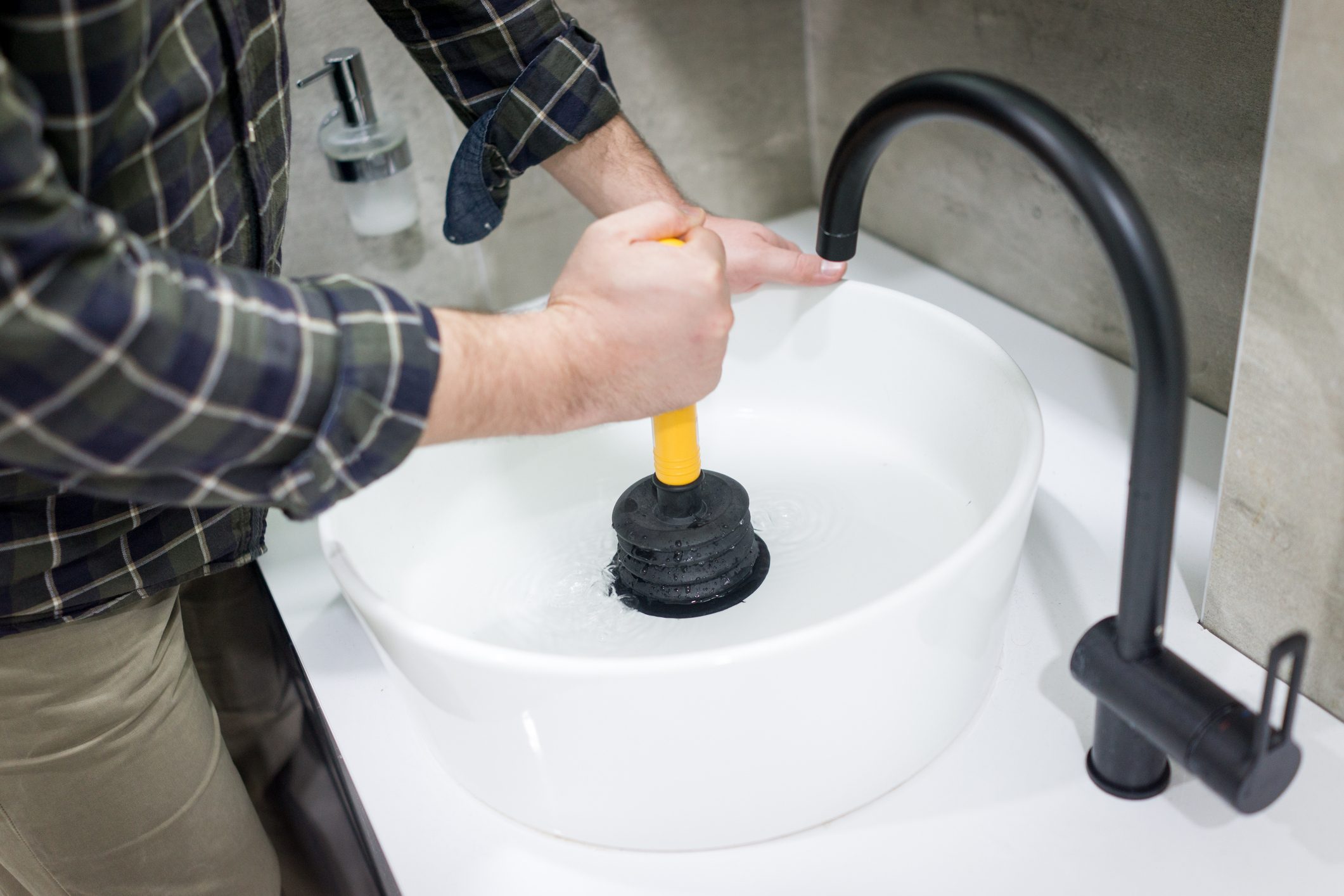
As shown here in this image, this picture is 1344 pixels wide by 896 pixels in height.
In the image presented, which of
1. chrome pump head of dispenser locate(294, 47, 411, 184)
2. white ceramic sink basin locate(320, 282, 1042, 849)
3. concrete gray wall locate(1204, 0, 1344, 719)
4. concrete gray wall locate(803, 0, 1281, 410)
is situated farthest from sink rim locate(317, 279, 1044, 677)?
chrome pump head of dispenser locate(294, 47, 411, 184)

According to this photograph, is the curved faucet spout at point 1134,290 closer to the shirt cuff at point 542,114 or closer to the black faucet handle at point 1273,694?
the black faucet handle at point 1273,694

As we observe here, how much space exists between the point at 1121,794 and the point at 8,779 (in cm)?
61

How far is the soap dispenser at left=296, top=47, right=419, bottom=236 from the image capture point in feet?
2.62

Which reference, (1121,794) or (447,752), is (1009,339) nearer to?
(1121,794)

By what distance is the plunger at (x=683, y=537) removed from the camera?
59 centimetres

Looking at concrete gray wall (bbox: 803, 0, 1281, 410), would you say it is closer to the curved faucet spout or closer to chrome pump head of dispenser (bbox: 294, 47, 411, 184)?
the curved faucet spout

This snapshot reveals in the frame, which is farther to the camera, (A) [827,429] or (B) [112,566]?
(A) [827,429]

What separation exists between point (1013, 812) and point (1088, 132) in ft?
1.66

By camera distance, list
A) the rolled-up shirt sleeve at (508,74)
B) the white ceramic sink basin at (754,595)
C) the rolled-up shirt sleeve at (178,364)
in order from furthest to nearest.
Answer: the rolled-up shirt sleeve at (508,74) → the white ceramic sink basin at (754,595) → the rolled-up shirt sleeve at (178,364)

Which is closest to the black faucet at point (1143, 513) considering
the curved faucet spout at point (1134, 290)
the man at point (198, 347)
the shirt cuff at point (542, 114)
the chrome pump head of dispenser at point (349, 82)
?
the curved faucet spout at point (1134, 290)

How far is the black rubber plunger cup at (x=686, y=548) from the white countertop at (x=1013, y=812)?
0.13 m

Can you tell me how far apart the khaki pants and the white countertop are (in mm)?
85

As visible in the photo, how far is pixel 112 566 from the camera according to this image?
1.98ft

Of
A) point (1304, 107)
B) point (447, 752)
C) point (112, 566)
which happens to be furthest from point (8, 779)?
point (1304, 107)
